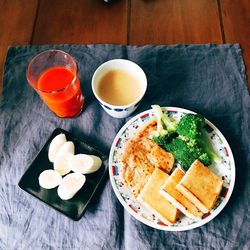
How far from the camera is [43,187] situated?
1.12m

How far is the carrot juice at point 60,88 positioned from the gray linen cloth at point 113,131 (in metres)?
0.08

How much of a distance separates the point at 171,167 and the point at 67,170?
1.16 ft

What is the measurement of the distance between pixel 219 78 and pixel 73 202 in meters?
0.73

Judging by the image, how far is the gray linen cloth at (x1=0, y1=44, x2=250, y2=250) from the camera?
109 cm

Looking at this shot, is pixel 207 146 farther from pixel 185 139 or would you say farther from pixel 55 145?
pixel 55 145

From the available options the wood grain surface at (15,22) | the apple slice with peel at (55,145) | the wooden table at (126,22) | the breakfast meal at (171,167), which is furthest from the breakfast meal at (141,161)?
the wood grain surface at (15,22)

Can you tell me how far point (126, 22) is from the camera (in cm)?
143

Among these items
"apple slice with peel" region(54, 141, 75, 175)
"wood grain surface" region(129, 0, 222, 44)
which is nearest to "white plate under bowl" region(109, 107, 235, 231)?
"apple slice with peel" region(54, 141, 75, 175)

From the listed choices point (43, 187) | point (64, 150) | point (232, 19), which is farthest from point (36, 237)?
point (232, 19)

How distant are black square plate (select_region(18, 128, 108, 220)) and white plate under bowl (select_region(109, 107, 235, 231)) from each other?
0.18 feet

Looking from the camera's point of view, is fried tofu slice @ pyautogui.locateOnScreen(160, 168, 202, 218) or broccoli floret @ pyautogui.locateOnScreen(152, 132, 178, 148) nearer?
fried tofu slice @ pyautogui.locateOnScreen(160, 168, 202, 218)

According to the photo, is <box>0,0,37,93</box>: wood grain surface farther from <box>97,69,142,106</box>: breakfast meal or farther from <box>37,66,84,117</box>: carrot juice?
<box>97,69,142,106</box>: breakfast meal

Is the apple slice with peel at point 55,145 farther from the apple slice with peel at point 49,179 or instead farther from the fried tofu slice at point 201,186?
the fried tofu slice at point 201,186

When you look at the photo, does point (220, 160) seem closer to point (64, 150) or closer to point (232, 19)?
point (64, 150)
